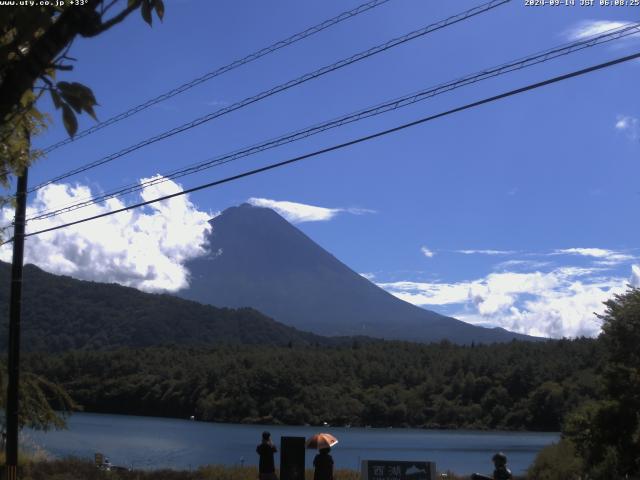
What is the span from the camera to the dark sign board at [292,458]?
1483cm

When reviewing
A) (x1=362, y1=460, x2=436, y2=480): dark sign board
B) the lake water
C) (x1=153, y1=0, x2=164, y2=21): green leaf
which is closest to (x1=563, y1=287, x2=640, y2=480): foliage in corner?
(x1=362, y1=460, x2=436, y2=480): dark sign board

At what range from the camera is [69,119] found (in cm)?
313

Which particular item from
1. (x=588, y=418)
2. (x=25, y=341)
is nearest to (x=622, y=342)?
(x=588, y=418)

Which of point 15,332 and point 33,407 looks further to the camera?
point 33,407

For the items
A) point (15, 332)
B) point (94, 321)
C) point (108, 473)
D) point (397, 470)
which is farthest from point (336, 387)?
point (397, 470)

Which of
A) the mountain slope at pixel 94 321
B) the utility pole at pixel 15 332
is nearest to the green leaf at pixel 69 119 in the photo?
the utility pole at pixel 15 332

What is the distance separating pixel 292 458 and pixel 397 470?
9.21 feet

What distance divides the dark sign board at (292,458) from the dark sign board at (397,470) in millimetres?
2246

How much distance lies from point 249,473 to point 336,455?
3286 centimetres

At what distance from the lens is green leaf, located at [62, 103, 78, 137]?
312cm

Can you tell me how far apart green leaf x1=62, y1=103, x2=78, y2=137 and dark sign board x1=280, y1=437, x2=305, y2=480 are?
488 inches

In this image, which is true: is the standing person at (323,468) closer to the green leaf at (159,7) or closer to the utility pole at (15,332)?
the utility pole at (15,332)

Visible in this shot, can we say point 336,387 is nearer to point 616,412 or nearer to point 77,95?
point 616,412

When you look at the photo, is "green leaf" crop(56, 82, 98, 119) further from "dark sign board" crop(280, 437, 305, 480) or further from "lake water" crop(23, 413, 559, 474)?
"lake water" crop(23, 413, 559, 474)
